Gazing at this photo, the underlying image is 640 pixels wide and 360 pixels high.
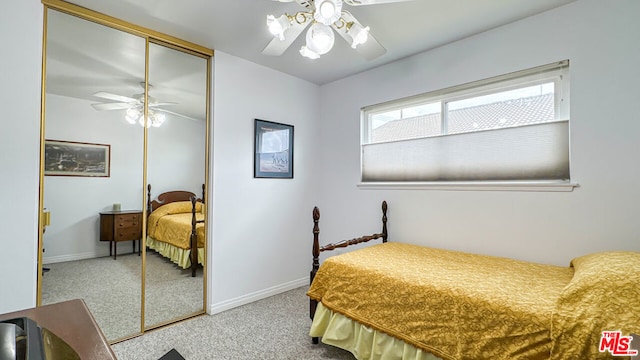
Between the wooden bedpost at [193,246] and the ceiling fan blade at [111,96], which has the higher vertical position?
the ceiling fan blade at [111,96]

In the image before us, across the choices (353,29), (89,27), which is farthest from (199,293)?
(353,29)

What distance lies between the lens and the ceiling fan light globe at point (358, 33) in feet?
5.07

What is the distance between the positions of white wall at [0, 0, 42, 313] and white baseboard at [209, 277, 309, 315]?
133 centimetres

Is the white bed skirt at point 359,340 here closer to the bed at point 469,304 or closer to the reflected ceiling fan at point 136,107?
the bed at point 469,304

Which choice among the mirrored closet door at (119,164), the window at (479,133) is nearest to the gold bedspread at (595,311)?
the window at (479,133)

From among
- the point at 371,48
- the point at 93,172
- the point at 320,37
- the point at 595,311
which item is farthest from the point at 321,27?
the point at 93,172

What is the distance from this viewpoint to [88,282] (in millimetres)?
2125

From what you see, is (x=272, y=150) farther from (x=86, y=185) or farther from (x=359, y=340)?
(x=359, y=340)

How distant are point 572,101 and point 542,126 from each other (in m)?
0.22

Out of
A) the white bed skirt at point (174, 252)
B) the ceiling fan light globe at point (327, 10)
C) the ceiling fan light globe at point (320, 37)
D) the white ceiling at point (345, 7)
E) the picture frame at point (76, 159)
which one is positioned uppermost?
the white ceiling at point (345, 7)

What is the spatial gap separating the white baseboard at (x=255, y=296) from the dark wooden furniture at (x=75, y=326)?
1.98 metres

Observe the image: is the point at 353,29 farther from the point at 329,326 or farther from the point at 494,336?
the point at 329,326

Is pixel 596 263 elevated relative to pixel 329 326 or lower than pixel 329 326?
elevated

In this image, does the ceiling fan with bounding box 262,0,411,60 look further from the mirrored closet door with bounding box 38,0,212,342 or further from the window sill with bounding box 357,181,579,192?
the window sill with bounding box 357,181,579,192
